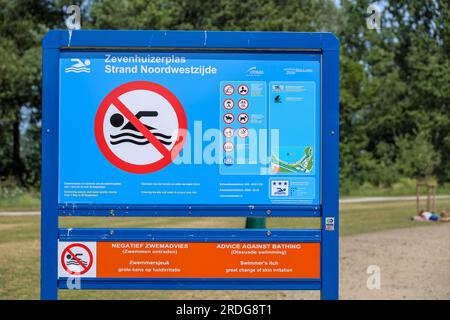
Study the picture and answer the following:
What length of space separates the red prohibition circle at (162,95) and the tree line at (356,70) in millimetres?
32693

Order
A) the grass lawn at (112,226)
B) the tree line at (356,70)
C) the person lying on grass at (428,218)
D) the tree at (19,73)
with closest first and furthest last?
1. the grass lawn at (112,226)
2. the person lying on grass at (428,218)
3. the tree at (19,73)
4. the tree line at (356,70)

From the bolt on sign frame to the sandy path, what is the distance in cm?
469

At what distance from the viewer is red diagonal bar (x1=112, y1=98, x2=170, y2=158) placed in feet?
20.0

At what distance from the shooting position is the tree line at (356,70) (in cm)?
4012

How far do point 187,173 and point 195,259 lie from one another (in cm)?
75

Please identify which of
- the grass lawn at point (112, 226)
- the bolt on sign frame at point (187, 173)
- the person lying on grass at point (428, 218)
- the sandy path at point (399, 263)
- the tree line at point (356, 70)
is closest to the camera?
the bolt on sign frame at point (187, 173)

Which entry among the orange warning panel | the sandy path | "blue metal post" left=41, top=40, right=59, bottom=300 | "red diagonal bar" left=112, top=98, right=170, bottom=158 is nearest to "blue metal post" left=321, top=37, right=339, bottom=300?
the orange warning panel

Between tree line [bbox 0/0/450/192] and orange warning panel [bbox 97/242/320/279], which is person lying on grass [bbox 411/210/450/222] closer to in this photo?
orange warning panel [bbox 97/242/320/279]

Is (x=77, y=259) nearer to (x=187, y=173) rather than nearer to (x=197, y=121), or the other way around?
(x=187, y=173)

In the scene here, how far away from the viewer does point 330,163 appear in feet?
20.1

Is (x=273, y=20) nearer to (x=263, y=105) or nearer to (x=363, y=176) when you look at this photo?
(x=363, y=176)

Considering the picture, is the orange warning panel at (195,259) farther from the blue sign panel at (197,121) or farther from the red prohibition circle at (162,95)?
the red prohibition circle at (162,95)

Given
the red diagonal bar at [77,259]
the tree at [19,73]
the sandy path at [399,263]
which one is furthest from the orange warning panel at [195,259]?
the tree at [19,73]

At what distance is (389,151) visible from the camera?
5219 cm
